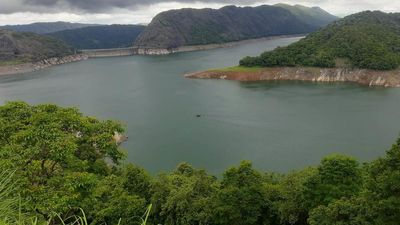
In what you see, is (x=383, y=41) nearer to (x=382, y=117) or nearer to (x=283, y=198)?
(x=382, y=117)

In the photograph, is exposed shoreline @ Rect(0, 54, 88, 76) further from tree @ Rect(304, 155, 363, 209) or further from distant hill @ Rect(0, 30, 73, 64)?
tree @ Rect(304, 155, 363, 209)

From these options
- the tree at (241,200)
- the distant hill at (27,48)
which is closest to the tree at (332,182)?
the tree at (241,200)

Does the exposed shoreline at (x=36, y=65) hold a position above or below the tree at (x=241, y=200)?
below

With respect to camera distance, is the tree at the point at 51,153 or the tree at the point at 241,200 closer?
the tree at the point at 51,153

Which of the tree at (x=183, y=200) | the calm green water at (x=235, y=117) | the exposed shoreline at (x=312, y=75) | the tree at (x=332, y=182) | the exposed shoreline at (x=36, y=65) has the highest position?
the tree at (x=332, y=182)

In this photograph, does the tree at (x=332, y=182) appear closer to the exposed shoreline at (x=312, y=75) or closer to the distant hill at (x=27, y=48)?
the exposed shoreline at (x=312, y=75)

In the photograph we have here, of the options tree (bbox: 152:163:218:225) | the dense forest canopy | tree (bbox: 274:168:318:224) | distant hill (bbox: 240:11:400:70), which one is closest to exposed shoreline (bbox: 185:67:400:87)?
distant hill (bbox: 240:11:400:70)
